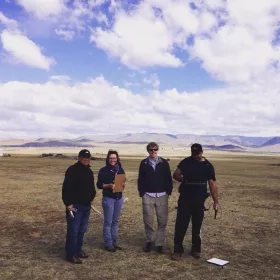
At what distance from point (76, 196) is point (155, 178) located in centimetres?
183

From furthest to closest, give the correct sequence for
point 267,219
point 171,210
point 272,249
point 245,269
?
point 171,210, point 267,219, point 272,249, point 245,269

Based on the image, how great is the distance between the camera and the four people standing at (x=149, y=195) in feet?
24.6

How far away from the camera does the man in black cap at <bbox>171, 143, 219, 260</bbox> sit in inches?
305

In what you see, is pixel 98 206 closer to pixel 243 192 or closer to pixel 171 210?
pixel 171 210

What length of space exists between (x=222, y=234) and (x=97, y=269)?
4500mm

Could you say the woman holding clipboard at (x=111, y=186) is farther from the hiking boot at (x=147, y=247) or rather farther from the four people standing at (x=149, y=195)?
the hiking boot at (x=147, y=247)

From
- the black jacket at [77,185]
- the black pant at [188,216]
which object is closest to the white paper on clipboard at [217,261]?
the black pant at [188,216]

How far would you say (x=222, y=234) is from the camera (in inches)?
408

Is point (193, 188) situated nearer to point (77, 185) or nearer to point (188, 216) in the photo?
point (188, 216)

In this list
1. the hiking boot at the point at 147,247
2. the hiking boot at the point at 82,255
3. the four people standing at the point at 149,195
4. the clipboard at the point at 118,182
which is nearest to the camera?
the four people standing at the point at 149,195

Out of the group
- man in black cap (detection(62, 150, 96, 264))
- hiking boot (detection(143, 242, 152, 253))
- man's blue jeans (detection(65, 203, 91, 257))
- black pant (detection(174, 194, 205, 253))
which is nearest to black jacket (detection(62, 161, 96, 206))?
man in black cap (detection(62, 150, 96, 264))

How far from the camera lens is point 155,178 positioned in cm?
812

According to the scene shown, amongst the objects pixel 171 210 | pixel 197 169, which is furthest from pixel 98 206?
pixel 197 169

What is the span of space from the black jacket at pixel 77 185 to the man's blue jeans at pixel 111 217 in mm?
696
